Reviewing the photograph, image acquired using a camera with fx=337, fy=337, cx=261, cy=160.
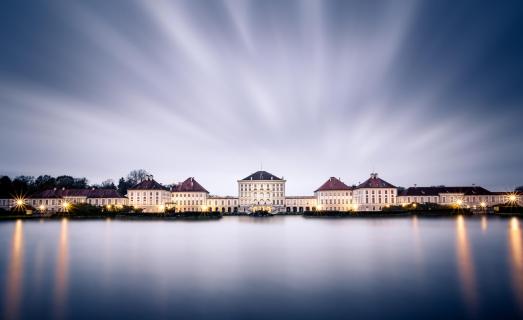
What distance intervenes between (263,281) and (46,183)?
95.0 metres

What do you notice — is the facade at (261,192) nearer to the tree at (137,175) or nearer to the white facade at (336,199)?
the white facade at (336,199)

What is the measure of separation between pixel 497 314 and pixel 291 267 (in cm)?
737

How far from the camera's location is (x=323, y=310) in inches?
343

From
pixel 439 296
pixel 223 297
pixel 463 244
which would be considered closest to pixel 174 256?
pixel 223 297

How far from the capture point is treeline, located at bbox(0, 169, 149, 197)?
74.2 metres

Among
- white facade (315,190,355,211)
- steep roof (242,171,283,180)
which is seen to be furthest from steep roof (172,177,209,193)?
white facade (315,190,355,211)

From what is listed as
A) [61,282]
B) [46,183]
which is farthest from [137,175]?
[61,282]

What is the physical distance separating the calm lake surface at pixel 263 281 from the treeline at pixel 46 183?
6772 cm

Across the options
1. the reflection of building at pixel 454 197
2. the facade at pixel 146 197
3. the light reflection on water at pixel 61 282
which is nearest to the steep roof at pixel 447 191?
the reflection of building at pixel 454 197

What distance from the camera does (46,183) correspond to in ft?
290

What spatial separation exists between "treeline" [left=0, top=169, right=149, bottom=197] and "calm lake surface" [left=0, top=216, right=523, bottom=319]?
222ft

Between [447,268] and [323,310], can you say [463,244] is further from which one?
[323,310]

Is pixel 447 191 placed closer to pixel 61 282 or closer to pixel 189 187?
pixel 189 187

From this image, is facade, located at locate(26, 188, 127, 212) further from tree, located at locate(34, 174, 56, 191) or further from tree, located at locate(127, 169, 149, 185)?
tree, located at locate(127, 169, 149, 185)
